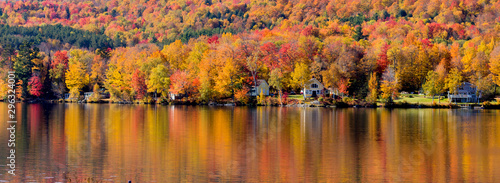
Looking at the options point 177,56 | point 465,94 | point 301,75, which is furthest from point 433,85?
point 177,56

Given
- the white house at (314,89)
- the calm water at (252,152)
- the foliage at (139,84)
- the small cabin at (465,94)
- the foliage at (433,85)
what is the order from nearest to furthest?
the calm water at (252,152), the foliage at (433,85), the small cabin at (465,94), the white house at (314,89), the foliage at (139,84)

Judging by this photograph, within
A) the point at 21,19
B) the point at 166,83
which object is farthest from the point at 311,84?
the point at 21,19

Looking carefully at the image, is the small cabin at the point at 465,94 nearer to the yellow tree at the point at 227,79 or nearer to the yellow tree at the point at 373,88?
the yellow tree at the point at 373,88

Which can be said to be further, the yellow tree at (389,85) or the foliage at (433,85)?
the foliage at (433,85)

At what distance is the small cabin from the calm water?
3487cm

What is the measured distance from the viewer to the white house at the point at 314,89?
8533 cm

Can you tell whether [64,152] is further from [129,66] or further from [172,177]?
[129,66]

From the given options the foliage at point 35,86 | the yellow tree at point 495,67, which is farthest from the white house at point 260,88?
the foliage at point 35,86

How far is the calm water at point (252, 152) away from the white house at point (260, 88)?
4027cm

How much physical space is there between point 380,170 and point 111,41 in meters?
137

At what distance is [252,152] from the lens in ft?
100

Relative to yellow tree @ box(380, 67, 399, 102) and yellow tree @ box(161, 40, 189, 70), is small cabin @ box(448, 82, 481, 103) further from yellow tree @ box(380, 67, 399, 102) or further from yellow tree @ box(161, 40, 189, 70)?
yellow tree @ box(161, 40, 189, 70)

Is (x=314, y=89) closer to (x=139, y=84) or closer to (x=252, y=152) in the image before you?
(x=139, y=84)

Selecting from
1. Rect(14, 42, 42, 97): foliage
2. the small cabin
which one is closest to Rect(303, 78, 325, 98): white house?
the small cabin
